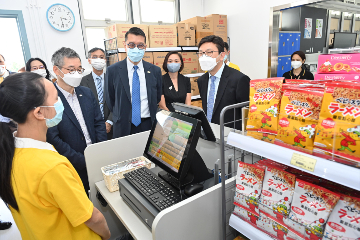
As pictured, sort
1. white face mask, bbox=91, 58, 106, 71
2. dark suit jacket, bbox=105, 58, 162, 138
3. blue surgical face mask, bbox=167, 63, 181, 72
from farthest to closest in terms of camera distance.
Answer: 1. blue surgical face mask, bbox=167, 63, 181, 72
2. white face mask, bbox=91, 58, 106, 71
3. dark suit jacket, bbox=105, 58, 162, 138

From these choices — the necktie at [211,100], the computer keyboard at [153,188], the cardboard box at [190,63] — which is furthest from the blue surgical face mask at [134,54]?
the cardboard box at [190,63]

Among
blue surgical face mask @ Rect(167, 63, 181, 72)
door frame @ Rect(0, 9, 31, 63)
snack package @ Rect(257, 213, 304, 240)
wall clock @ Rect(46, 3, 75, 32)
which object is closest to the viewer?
snack package @ Rect(257, 213, 304, 240)

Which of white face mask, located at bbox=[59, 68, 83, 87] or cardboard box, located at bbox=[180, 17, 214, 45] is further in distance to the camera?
cardboard box, located at bbox=[180, 17, 214, 45]

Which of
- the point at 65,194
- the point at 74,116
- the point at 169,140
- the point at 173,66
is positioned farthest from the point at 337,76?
the point at 173,66

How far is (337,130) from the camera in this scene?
0.69 metres

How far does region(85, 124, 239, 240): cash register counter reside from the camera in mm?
912

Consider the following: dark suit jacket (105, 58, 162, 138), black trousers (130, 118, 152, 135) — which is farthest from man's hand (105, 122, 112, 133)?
black trousers (130, 118, 152, 135)

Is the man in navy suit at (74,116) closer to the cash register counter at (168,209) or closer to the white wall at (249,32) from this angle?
the cash register counter at (168,209)

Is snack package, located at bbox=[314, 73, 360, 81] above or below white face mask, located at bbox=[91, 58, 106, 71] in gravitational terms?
below

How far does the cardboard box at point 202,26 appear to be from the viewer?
4707 mm

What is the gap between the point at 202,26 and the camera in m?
4.77

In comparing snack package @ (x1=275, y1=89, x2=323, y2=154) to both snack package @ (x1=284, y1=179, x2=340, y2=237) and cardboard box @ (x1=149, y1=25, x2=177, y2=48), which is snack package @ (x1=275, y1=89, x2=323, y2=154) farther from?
cardboard box @ (x1=149, y1=25, x2=177, y2=48)

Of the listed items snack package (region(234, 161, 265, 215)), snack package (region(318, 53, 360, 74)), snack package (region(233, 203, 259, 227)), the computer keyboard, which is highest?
snack package (region(318, 53, 360, 74))

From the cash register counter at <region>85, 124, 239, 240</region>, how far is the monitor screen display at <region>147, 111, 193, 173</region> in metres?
0.24
